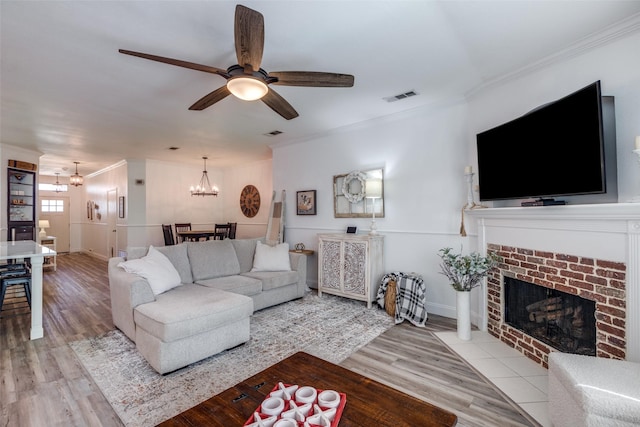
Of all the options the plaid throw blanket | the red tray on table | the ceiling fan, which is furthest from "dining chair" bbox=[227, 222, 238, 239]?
the red tray on table

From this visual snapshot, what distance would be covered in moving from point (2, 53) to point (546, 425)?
4892 millimetres

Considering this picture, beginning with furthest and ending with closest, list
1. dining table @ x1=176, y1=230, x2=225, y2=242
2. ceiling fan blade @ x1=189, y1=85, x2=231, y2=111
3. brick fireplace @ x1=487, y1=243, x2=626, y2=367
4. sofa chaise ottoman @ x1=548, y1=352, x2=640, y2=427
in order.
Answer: dining table @ x1=176, y1=230, x2=225, y2=242 → ceiling fan blade @ x1=189, y1=85, x2=231, y2=111 → brick fireplace @ x1=487, y1=243, x2=626, y2=367 → sofa chaise ottoman @ x1=548, y1=352, x2=640, y2=427

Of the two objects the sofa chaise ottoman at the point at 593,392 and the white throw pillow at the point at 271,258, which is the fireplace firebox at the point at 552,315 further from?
the white throw pillow at the point at 271,258

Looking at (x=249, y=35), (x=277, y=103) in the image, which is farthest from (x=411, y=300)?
(x=249, y=35)

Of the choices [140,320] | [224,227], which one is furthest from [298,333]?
[224,227]

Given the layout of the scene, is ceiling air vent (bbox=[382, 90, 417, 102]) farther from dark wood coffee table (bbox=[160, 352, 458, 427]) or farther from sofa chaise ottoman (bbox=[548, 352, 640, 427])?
dark wood coffee table (bbox=[160, 352, 458, 427])

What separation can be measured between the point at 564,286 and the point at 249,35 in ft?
9.67

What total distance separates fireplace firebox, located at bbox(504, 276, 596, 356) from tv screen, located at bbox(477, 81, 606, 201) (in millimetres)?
840

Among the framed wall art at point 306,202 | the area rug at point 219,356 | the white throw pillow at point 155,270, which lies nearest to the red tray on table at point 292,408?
the area rug at point 219,356

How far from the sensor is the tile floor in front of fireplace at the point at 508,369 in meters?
2.00

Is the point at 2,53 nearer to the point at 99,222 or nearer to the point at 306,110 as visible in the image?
the point at 306,110

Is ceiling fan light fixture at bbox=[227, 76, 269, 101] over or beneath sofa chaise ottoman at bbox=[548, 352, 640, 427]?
over

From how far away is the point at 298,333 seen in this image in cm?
314

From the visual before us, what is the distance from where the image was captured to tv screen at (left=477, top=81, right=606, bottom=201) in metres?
2.09
